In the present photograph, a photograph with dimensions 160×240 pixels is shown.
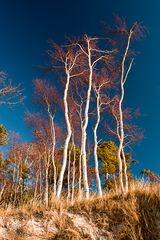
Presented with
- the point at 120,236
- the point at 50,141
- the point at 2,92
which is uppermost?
the point at 50,141

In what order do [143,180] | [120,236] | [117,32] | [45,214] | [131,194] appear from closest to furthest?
[120,236] < [45,214] < [131,194] < [143,180] < [117,32]

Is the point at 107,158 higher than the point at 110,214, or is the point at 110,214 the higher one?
the point at 107,158

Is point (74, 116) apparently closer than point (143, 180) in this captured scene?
No

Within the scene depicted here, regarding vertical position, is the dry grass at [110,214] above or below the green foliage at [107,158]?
below

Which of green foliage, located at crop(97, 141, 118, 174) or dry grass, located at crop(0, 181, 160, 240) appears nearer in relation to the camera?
dry grass, located at crop(0, 181, 160, 240)

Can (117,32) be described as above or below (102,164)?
above

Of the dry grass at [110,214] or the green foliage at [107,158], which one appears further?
the green foliage at [107,158]

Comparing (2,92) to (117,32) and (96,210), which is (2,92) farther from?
(117,32)

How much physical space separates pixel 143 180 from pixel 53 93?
15663mm

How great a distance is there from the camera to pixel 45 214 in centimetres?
492

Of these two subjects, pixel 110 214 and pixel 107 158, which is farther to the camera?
pixel 107 158

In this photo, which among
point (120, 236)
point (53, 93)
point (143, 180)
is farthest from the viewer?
point (53, 93)

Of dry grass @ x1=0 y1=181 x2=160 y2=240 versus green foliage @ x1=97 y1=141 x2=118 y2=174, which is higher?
green foliage @ x1=97 y1=141 x2=118 y2=174

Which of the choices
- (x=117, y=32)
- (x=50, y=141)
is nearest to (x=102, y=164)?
(x=50, y=141)
